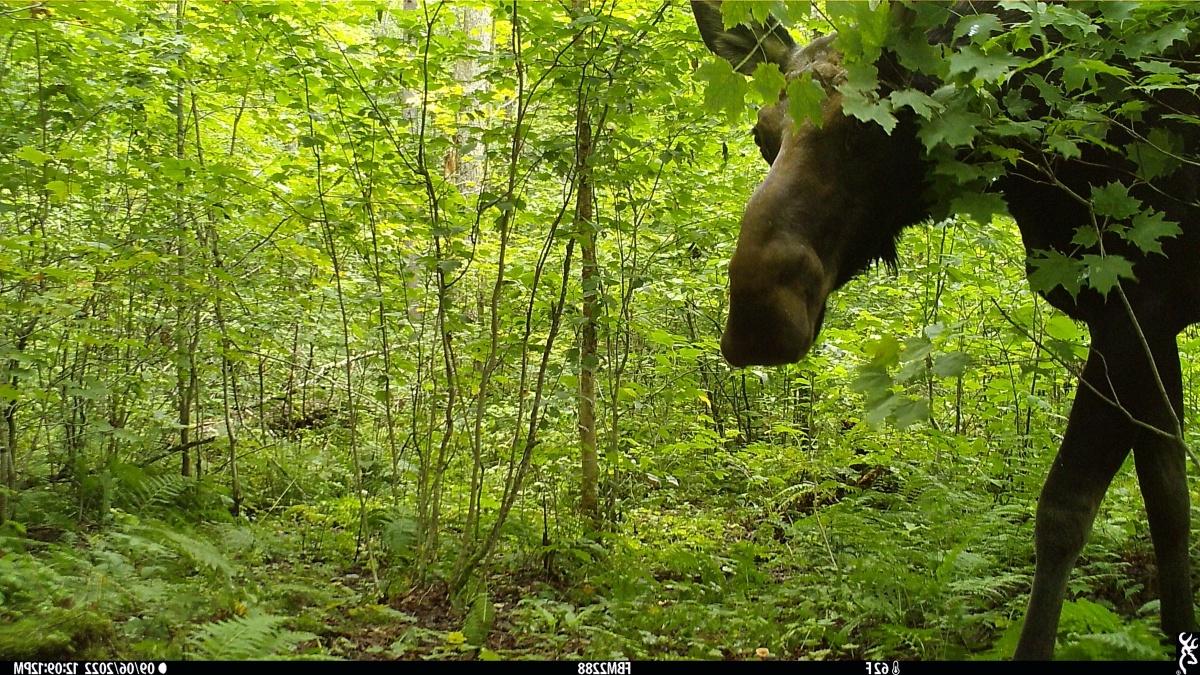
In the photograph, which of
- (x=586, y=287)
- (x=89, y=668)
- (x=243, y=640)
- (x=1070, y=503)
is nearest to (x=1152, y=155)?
(x=1070, y=503)

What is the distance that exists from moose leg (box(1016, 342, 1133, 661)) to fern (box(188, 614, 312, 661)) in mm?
2848

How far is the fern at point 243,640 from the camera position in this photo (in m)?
2.77

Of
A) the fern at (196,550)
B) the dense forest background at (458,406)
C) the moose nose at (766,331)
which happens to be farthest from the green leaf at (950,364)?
the fern at (196,550)

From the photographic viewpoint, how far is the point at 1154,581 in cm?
377

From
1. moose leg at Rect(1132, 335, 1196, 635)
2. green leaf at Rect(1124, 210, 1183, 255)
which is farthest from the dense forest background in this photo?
green leaf at Rect(1124, 210, 1183, 255)

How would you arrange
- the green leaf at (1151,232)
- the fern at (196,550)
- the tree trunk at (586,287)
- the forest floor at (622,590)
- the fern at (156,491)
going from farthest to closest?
the fern at (156,491)
the tree trunk at (586,287)
the fern at (196,550)
the forest floor at (622,590)
the green leaf at (1151,232)

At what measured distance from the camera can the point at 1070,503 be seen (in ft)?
9.28

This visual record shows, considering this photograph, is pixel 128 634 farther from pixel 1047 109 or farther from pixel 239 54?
pixel 1047 109

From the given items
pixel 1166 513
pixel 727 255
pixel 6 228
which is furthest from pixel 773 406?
pixel 6 228

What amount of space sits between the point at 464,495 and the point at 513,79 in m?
3.17

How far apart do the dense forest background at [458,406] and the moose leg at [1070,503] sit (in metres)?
0.21

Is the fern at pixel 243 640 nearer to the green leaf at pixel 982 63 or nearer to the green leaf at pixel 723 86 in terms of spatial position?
the green leaf at pixel 723 86

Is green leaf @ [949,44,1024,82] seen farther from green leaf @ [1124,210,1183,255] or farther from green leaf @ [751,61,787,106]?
green leaf @ [1124,210,1183,255]

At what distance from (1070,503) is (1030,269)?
91cm
